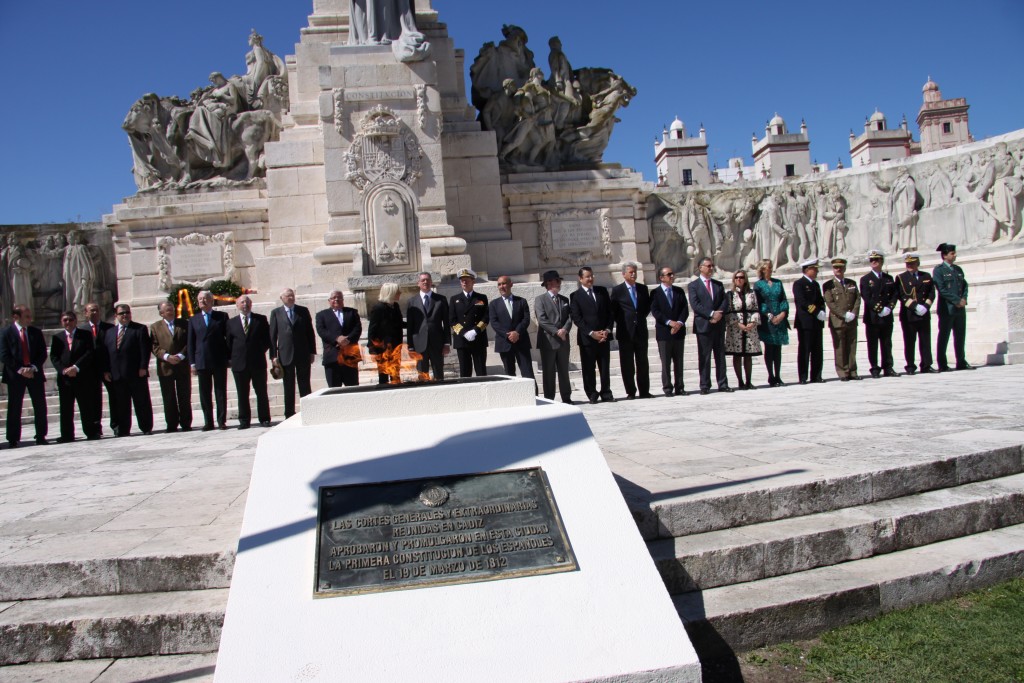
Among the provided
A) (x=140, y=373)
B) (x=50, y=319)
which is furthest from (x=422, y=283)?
(x=50, y=319)

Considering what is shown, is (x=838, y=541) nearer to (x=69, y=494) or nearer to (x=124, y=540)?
(x=124, y=540)

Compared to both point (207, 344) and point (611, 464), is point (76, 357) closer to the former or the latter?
point (207, 344)

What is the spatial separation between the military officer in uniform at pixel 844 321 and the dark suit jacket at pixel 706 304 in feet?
5.15

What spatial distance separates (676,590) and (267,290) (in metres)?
12.2

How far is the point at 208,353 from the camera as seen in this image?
27.0 ft

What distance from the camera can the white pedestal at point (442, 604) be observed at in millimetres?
2504

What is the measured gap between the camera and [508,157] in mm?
16406

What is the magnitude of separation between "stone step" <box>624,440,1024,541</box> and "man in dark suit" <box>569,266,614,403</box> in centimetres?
459

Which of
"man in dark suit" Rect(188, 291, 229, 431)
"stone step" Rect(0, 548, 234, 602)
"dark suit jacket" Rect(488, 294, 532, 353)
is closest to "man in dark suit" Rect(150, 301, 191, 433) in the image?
"man in dark suit" Rect(188, 291, 229, 431)

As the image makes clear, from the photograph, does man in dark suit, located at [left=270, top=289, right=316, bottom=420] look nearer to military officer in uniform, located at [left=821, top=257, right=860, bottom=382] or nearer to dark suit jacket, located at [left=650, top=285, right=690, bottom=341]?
dark suit jacket, located at [left=650, top=285, right=690, bottom=341]

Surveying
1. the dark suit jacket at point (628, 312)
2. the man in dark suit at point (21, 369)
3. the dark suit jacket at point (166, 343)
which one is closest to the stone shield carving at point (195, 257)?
the dark suit jacket at point (166, 343)

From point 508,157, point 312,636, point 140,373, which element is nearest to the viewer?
point 312,636

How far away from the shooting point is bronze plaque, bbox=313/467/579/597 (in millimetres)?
2822

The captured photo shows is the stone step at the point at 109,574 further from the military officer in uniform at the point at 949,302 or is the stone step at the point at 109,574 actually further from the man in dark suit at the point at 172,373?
the military officer in uniform at the point at 949,302
